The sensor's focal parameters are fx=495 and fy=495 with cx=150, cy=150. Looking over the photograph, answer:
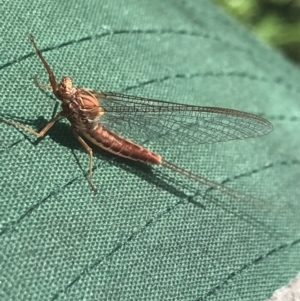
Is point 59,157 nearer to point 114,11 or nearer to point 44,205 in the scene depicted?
point 44,205

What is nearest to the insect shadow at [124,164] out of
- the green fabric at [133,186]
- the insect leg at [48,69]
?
the green fabric at [133,186]

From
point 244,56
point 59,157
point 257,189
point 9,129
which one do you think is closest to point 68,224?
point 59,157

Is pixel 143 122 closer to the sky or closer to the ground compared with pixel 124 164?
closer to the sky

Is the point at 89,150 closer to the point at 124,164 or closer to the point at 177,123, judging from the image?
the point at 124,164

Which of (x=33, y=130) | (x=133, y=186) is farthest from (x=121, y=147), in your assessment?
(x=33, y=130)

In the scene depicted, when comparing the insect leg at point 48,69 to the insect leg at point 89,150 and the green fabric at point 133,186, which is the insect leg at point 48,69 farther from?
the insect leg at point 89,150

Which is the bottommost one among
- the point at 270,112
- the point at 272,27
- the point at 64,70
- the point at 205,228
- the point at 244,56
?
the point at 205,228

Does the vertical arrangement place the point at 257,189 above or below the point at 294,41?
below
